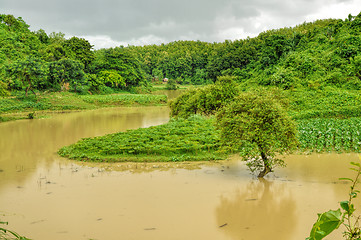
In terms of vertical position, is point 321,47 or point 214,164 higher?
point 321,47

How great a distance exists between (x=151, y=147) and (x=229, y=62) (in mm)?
44668

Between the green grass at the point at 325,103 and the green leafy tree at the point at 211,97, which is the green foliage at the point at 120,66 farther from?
the green grass at the point at 325,103

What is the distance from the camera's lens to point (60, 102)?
136ft

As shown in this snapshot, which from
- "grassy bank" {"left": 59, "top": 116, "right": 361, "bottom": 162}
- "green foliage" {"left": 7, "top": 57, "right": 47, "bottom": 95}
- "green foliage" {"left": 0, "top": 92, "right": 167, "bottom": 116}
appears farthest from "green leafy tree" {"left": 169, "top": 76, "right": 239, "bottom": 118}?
"green foliage" {"left": 7, "top": 57, "right": 47, "bottom": 95}

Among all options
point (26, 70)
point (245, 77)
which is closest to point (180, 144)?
point (26, 70)

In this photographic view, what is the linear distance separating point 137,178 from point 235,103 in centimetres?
589

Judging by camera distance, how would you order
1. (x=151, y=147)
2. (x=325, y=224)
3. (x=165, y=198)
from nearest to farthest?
1. (x=325, y=224)
2. (x=165, y=198)
3. (x=151, y=147)

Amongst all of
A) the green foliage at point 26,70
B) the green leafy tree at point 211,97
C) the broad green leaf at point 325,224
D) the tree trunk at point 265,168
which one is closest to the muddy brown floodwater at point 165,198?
the tree trunk at point 265,168

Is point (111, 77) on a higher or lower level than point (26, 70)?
higher

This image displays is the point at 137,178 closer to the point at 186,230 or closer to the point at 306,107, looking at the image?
the point at 186,230

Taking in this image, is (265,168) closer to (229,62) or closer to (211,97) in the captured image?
(211,97)

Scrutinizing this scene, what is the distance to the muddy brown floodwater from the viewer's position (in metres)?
9.05

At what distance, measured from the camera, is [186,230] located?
8.99m

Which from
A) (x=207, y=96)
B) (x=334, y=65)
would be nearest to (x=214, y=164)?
(x=207, y=96)
